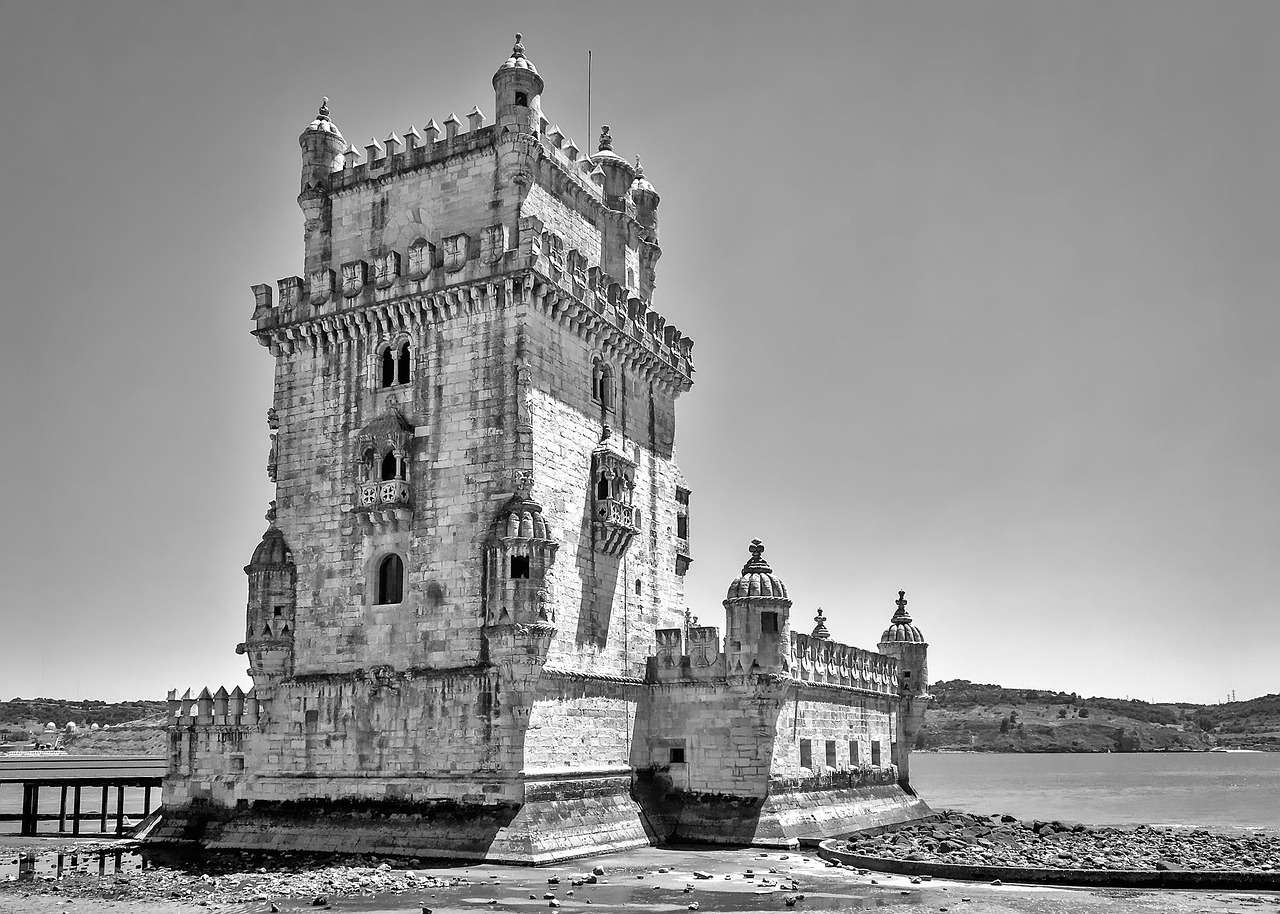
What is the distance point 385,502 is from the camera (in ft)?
125

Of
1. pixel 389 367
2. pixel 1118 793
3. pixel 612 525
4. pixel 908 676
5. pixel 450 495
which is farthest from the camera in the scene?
pixel 1118 793

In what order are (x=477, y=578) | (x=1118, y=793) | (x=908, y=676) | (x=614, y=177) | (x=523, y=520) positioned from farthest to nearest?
(x=1118, y=793), (x=908, y=676), (x=614, y=177), (x=477, y=578), (x=523, y=520)

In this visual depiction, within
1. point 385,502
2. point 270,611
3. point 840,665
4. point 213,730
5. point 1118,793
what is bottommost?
point 1118,793

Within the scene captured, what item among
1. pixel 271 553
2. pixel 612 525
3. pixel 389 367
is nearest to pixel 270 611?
pixel 271 553

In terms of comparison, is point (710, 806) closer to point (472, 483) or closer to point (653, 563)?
point (653, 563)

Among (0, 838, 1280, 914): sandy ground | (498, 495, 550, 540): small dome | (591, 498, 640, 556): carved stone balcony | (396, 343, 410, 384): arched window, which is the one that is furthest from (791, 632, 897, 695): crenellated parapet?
(396, 343, 410, 384): arched window

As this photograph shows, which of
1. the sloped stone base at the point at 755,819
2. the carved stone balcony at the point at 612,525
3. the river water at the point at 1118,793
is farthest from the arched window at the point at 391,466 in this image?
the river water at the point at 1118,793

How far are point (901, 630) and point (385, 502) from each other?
26.4m

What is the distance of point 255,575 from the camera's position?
39.9m

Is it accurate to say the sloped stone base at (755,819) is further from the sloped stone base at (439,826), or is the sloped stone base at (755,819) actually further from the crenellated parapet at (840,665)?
the crenellated parapet at (840,665)

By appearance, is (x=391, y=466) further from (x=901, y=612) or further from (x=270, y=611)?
(x=901, y=612)

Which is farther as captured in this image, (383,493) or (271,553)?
(271,553)

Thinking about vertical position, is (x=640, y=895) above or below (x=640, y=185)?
below

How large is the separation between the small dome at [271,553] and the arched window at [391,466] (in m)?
4.23
